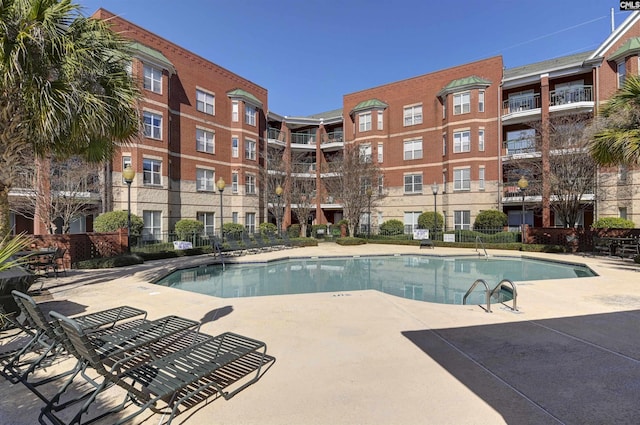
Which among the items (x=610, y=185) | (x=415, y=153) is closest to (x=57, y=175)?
(x=415, y=153)

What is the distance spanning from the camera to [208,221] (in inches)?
1082

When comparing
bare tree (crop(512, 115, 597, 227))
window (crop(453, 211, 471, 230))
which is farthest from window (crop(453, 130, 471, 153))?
bare tree (crop(512, 115, 597, 227))

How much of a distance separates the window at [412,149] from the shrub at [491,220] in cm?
887

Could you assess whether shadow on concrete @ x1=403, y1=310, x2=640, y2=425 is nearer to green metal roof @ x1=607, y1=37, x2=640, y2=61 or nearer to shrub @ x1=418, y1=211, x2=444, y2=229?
shrub @ x1=418, y1=211, x2=444, y2=229

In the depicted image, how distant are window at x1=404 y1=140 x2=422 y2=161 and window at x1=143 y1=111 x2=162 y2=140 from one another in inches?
876

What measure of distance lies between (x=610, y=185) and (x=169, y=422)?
98.0ft

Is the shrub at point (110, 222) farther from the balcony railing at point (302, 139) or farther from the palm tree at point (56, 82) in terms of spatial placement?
the balcony railing at point (302, 139)

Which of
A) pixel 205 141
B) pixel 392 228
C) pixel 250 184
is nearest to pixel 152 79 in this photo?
pixel 205 141

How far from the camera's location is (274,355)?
4.42 metres

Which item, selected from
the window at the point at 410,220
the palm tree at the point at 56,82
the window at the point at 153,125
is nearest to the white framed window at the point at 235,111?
the window at the point at 153,125

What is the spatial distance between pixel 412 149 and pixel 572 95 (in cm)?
1309

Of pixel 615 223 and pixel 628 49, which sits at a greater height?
pixel 628 49

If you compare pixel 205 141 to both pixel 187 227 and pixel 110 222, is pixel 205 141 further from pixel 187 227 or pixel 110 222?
pixel 110 222

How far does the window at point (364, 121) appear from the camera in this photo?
109ft
